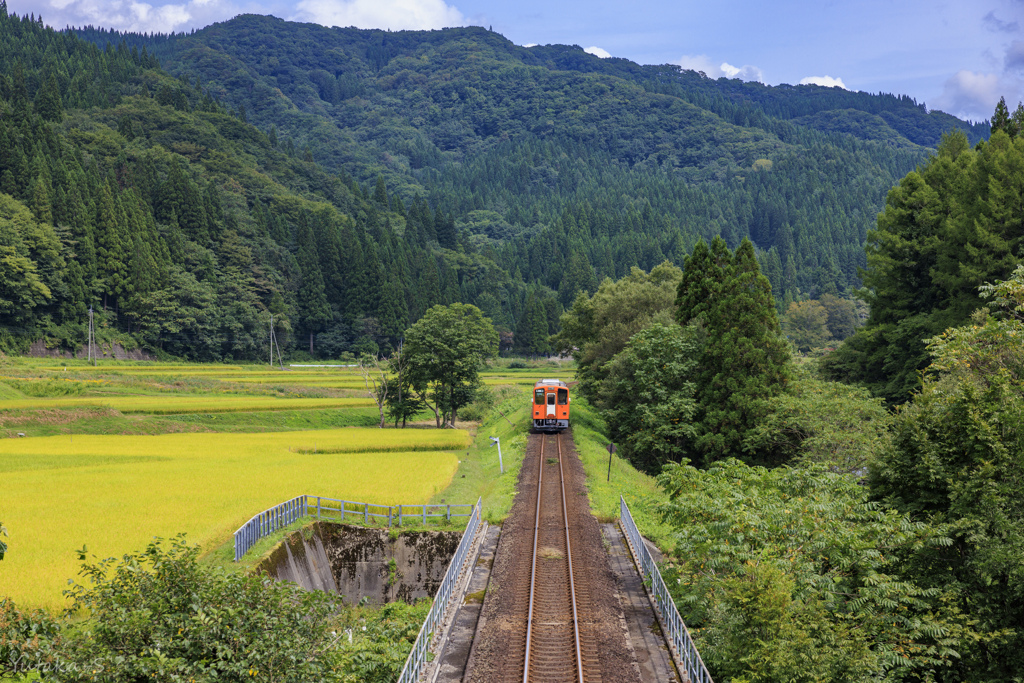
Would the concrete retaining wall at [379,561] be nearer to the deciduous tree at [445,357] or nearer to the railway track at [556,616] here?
the railway track at [556,616]

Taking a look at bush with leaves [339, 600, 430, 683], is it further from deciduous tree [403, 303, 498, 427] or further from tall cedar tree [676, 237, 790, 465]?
deciduous tree [403, 303, 498, 427]

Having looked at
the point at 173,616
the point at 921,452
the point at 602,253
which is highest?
the point at 602,253

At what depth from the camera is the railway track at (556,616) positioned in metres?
14.2

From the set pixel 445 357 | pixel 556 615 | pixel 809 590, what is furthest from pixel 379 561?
pixel 445 357

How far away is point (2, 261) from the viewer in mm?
73750

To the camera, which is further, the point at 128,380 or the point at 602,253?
the point at 602,253

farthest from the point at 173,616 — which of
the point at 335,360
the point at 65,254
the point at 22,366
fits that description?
the point at 335,360

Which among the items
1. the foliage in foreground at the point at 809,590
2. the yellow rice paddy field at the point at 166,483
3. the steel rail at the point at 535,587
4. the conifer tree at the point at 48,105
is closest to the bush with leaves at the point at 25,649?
the yellow rice paddy field at the point at 166,483

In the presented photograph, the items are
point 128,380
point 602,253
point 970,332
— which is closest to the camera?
point 970,332

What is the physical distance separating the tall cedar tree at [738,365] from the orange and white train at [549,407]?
27.8 ft

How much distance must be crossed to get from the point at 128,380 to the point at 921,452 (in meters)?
58.4

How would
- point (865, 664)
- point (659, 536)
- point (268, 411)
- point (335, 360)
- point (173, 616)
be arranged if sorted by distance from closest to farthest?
point (173, 616)
point (865, 664)
point (659, 536)
point (268, 411)
point (335, 360)

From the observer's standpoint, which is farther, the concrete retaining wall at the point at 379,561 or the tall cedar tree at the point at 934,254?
the tall cedar tree at the point at 934,254

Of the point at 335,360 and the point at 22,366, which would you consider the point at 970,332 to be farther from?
the point at 335,360
